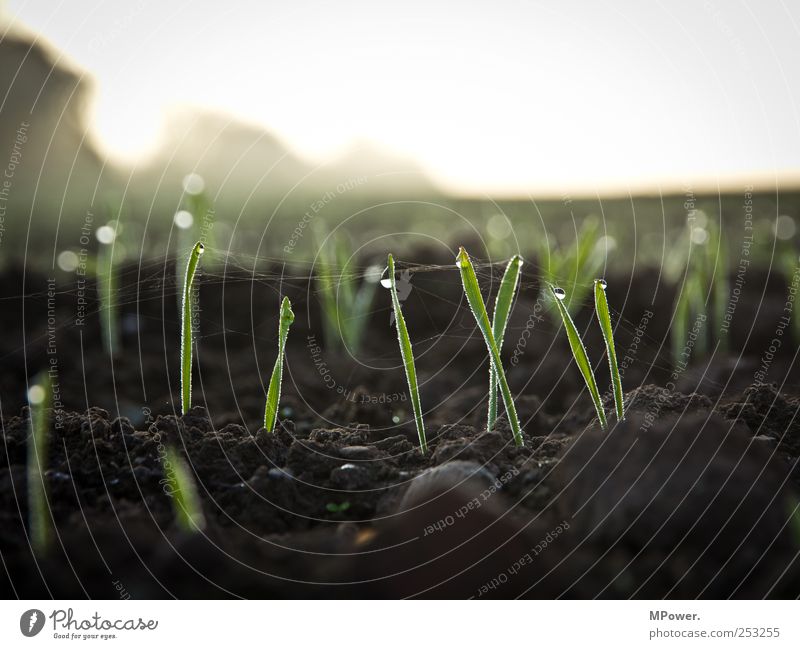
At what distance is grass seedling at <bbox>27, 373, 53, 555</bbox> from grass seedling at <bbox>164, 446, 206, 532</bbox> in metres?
0.18

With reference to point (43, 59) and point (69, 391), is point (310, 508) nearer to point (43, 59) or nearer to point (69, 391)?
point (69, 391)

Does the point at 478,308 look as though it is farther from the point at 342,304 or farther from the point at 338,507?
the point at 342,304

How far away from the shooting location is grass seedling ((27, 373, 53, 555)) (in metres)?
0.92

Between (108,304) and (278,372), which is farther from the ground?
(108,304)

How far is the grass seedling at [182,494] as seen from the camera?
909mm

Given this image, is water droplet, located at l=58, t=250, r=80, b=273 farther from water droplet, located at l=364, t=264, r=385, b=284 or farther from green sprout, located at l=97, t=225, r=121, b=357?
water droplet, located at l=364, t=264, r=385, b=284

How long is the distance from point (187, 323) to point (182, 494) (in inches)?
11.7

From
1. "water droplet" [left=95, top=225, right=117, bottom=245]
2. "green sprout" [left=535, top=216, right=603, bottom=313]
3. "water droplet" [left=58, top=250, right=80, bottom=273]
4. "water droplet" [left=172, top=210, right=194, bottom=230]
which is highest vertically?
"water droplet" [left=172, top=210, right=194, bottom=230]

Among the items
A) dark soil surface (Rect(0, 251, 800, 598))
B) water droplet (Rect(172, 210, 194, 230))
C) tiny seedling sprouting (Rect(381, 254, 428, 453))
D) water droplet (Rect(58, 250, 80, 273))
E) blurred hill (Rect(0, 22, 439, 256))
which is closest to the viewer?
dark soil surface (Rect(0, 251, 800, 598))

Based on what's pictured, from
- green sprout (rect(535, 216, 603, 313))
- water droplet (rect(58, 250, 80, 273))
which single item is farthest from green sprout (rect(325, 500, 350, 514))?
water droplet (rect(58, 250, 80, 273))

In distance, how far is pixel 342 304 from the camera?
1.69 m

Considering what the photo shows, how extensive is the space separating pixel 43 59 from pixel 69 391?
29.1 inches

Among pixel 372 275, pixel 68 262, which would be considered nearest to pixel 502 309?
pixel 372 275

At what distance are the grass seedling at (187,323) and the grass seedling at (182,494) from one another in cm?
14
